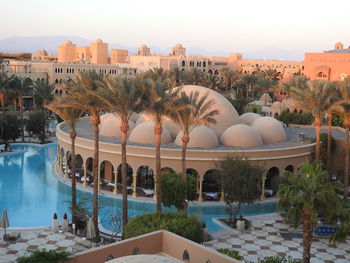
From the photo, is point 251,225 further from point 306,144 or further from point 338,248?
point 306,144

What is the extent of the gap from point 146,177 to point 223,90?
63359mm

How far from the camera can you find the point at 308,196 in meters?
15.4

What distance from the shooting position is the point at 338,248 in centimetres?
2086

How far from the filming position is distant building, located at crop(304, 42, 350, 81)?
237 ft

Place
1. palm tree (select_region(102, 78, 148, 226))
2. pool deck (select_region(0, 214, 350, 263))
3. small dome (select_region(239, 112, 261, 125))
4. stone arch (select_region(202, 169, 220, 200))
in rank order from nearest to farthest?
pool deck (select_region(0, 214, 350, 263)), palm tree (select_region(102, 78, 148, 226)), stone arch (select_region(202, 169, 220, 200)), small dome (select_region(239, 112, 261, 125))

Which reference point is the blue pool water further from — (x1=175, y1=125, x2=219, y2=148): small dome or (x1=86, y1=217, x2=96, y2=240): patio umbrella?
(x1=175, y1=125, x2=219, y2=148): small dome

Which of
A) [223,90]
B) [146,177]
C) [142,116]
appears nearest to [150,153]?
[146,177]

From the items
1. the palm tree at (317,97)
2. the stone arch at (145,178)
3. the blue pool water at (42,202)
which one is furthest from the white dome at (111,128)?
the palm tree at (317,97)

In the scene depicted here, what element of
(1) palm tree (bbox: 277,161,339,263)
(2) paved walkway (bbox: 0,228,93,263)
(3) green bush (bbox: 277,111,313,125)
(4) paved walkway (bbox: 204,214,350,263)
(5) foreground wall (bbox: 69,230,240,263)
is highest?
(3) green bush (bbox: 277,111,313,125)

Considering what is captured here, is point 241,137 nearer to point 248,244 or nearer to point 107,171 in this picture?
point 107,171

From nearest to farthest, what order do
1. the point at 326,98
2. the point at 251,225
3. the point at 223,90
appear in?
the point at 251,225 < the point at 326,98 < the point at 223,90

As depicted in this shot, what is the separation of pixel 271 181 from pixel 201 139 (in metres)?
5.44

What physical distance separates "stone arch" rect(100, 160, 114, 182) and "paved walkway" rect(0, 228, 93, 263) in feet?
33.1

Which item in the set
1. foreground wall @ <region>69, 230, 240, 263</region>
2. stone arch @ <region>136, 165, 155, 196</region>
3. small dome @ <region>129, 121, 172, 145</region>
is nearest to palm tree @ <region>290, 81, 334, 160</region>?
small dome @ <region>129, 121, 172, 145</region>
